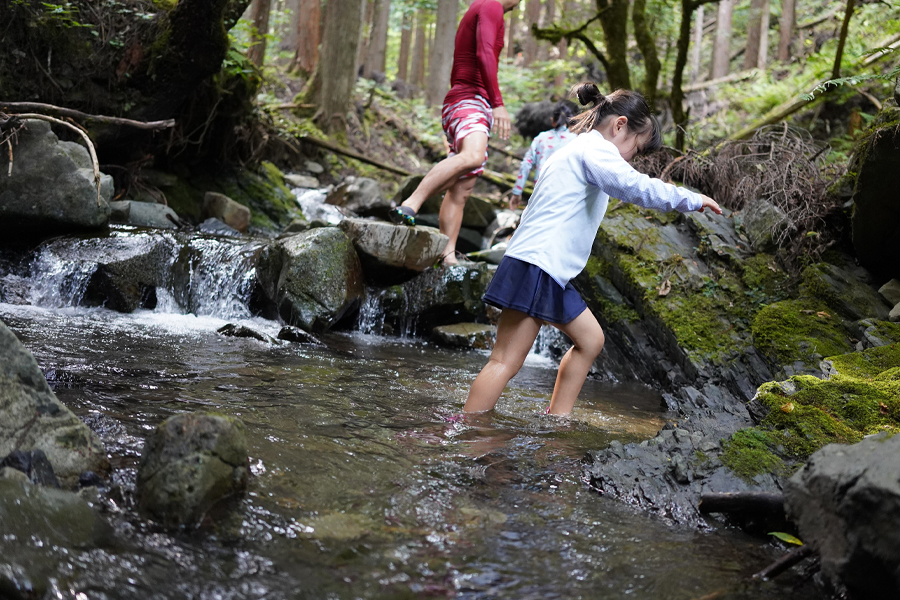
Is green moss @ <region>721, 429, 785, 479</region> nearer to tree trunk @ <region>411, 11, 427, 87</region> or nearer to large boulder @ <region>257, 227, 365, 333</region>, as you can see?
large boulder @ <region>257, 227, 365, 333</region>

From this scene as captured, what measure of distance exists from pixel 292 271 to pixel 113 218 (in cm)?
300

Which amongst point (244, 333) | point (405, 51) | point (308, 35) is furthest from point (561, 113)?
point (405, 51)

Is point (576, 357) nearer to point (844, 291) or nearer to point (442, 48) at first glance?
point (844, 291)

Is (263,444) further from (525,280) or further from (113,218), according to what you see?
(113,218)

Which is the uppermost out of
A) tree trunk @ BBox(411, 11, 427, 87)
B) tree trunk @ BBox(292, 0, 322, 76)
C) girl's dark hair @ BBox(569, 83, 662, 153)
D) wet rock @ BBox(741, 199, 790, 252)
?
tree trunk @ BBox(411, 11, 427, 87)

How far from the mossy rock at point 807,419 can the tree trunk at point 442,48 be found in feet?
54.3

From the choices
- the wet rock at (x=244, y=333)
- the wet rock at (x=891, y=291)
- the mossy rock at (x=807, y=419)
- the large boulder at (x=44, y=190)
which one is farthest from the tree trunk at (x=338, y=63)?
the mossy rock at (x=807, y=419)

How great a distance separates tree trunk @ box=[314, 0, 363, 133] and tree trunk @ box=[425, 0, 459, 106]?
4.44 m

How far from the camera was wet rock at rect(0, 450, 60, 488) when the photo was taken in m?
2.17

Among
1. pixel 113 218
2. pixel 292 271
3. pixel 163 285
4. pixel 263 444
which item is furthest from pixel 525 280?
pixel 113 218

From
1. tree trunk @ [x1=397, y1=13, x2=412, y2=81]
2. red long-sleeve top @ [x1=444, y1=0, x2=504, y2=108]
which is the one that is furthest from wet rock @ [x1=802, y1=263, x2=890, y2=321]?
tree trunk @ [x1=397, y1=13, x2=412, y2=81]

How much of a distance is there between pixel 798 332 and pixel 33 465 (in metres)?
4.73

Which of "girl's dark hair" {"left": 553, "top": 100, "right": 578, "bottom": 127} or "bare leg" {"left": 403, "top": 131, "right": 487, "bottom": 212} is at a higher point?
"girl's dark hair" {"left": 553, "top": 100, "right": 578, "bottom": 127}

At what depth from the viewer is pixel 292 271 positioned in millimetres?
6910
